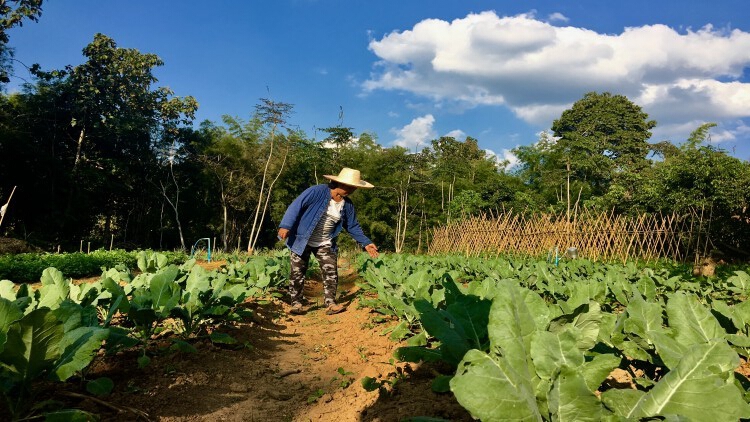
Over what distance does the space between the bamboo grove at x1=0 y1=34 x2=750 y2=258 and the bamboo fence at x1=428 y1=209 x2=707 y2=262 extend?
1.64 metres

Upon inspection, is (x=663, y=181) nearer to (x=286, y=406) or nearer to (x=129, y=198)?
(x=286, y=406)

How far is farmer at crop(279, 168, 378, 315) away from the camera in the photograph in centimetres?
568

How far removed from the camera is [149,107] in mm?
28375

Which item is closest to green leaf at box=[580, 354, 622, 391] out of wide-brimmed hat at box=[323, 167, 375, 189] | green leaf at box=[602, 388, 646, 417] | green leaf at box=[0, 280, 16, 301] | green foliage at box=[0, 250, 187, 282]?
green leaf at box=[602, 388, 646, 417]

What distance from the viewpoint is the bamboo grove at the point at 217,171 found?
22875 millimetres

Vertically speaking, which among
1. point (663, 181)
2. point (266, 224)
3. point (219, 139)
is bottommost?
point (266, 224)

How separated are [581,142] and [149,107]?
27540mm

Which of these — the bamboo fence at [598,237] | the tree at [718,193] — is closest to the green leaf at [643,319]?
the bamboo fence at [598,237]

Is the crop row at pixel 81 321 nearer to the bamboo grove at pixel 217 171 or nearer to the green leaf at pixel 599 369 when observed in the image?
the green leaf at pixel 599 369

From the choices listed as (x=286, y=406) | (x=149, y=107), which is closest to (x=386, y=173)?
(x=149, y=107)

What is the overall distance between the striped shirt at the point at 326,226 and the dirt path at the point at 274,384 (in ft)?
6.09

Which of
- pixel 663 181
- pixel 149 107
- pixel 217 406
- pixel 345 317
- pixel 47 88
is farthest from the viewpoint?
pixel 149 107

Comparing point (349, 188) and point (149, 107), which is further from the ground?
point (149, 107)

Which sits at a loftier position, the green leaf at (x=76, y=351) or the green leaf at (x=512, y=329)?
the green leaf at (x=512, y=329)
